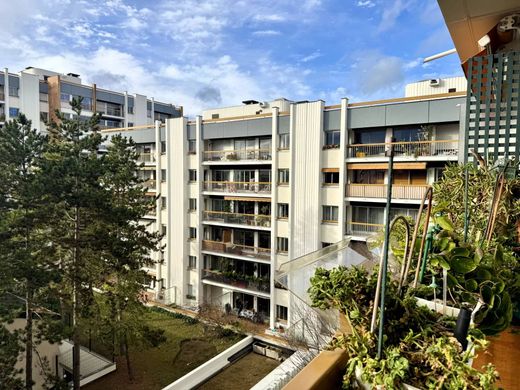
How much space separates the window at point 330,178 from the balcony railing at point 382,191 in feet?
3.08

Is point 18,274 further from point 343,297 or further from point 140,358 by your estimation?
point 343,297

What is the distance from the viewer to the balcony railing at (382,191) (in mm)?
15070

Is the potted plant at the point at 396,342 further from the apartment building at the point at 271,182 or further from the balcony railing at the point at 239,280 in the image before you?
the balcony railing at the point at 239,280

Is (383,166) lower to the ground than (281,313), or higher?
higher

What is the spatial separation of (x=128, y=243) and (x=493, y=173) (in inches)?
497

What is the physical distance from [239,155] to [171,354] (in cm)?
1134

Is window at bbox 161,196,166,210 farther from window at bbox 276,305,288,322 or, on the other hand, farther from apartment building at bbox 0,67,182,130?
apartment building at bbox 0,67,182,130

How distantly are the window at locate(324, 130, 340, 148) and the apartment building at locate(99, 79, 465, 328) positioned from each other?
0.05 metres

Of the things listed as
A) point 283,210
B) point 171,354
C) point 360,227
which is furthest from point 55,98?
point 360,227

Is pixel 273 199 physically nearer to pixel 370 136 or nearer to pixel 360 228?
pixel 360 228

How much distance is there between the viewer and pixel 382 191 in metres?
15.8

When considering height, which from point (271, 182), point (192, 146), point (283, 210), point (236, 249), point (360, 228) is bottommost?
point (236, 249)

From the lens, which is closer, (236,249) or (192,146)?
(236,249)

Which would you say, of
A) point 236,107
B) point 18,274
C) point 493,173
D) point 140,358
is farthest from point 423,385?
point 236,107
